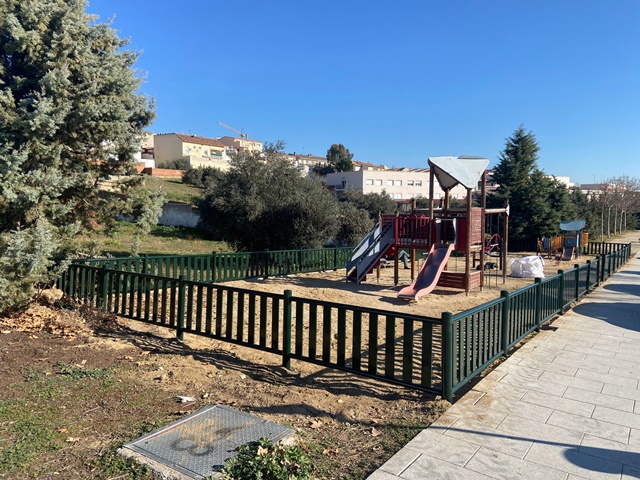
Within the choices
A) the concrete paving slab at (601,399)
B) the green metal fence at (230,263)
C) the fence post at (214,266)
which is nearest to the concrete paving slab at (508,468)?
the concrete paving slab at (601,399)

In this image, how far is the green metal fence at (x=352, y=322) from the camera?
470 centimetres

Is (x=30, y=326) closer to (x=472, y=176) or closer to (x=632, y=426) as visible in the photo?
(x=632, y=426)

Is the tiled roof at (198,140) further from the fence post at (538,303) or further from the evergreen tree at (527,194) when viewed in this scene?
the fence post at (538,303)

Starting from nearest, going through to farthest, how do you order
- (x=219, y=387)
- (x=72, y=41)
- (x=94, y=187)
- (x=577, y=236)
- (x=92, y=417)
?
(x=92, y=417), (x=219, y=387), (x=72, y=41), (x=94, y=187), (x=577, y=236)

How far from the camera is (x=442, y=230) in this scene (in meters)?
14.5

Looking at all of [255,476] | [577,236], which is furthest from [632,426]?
[577,236]

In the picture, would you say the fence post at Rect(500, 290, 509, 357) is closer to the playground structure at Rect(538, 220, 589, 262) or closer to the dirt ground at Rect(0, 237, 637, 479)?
the dirt ground at Rect(0, 237, 637, 479)

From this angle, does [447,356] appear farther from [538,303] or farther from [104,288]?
[104,288]

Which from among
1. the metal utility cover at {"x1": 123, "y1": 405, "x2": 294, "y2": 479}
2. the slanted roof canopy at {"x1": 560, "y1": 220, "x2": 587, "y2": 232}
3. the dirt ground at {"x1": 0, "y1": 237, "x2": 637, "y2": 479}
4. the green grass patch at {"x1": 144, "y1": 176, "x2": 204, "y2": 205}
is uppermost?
the green grass patch at {"x1": 144, "y1": 176, "x2": 204, "y2": 205}

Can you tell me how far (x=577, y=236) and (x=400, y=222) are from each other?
52.8 feet

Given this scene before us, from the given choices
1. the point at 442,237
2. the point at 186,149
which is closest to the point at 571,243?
the point at 442,237

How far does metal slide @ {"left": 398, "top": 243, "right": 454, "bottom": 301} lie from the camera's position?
479 inches

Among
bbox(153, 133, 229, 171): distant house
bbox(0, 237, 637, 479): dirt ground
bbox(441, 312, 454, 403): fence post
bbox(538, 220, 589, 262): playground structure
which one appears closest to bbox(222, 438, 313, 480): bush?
bbox(0, 237, 637, 479): dirt ground

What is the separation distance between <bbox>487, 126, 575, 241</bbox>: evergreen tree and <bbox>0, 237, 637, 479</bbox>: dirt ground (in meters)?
29.0
